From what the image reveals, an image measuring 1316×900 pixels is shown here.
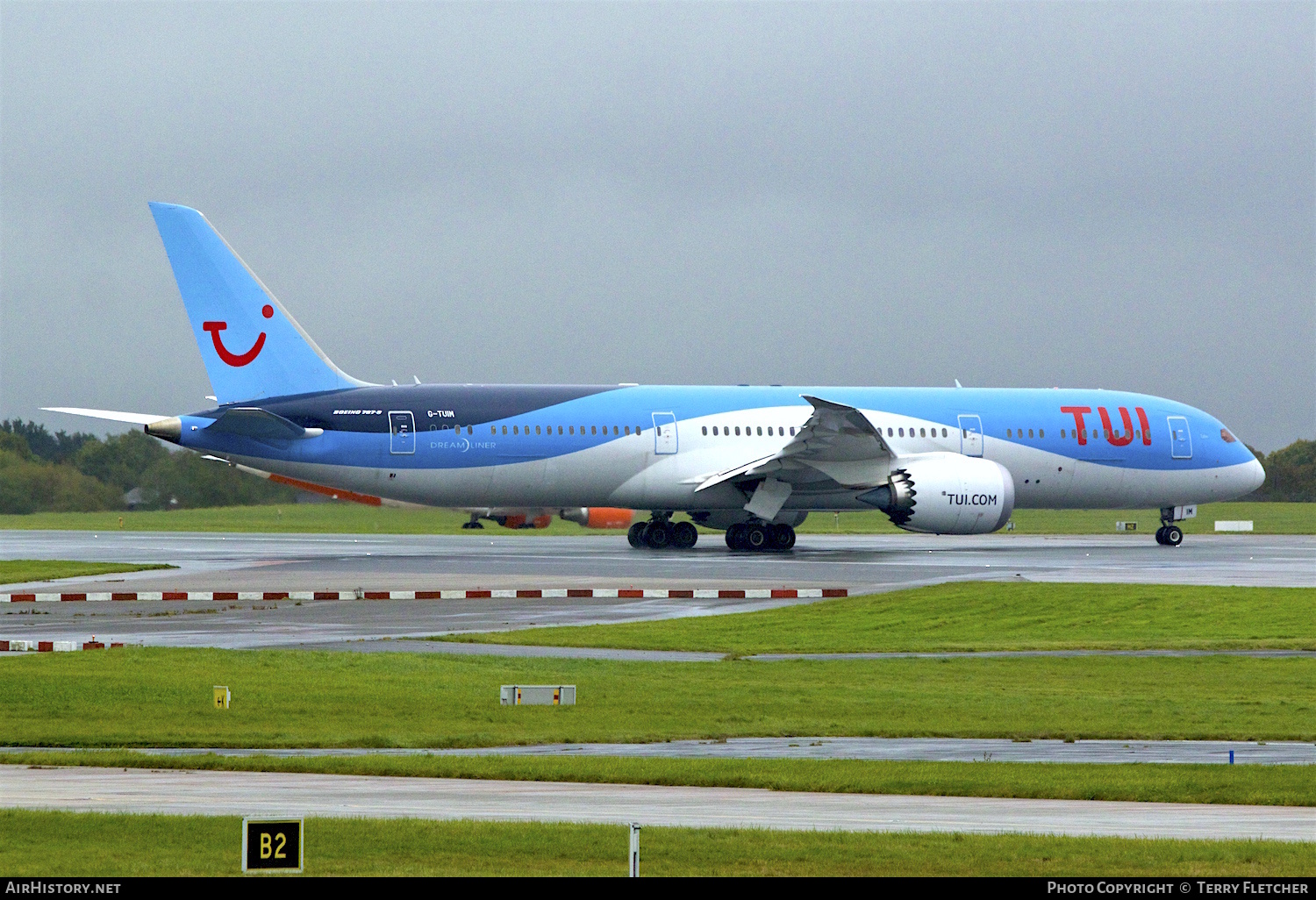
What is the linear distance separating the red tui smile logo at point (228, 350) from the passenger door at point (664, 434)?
10.4 meters

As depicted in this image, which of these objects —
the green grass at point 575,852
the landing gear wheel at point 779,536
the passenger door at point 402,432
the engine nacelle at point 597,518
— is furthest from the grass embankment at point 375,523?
the green grass at point 575,852

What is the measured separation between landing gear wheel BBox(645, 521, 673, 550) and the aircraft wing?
2.55 m

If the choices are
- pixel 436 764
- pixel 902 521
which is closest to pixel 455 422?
pixel 902 521

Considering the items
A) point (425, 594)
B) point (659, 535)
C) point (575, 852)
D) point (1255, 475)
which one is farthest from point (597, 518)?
point (575, 852)

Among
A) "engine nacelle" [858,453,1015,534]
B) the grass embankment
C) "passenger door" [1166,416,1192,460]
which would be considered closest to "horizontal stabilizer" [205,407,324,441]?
"engine nacelle" [858,453,1015,534]

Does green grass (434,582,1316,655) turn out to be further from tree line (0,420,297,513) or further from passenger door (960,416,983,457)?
tree line (0,420,297,513)

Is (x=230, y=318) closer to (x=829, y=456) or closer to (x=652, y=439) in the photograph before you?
(x=652, y=439)

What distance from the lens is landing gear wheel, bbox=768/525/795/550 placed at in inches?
1640

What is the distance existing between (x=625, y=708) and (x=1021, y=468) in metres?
30.3

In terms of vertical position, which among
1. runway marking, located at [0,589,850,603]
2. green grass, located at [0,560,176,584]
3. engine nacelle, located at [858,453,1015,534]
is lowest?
runway marking, located at [0,589,850,603]

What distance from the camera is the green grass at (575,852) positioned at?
8508 millimetres

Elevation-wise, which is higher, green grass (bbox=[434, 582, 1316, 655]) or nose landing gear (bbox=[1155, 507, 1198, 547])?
nose landing gear (bbox=[1155, 507, 1198, 547])
